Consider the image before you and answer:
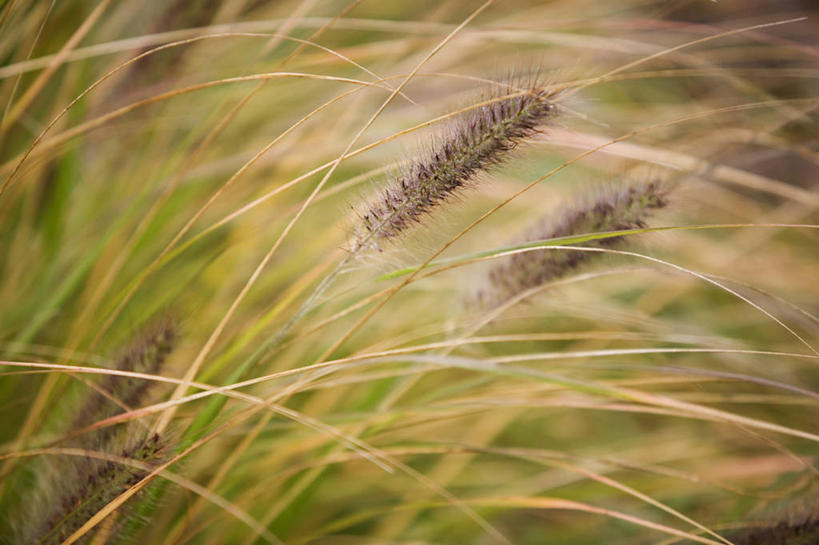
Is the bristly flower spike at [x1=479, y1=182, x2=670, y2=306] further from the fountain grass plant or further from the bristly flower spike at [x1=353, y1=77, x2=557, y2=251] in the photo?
the bristly flower spike at [x1=353, y1=77, x2=557, y2=251]

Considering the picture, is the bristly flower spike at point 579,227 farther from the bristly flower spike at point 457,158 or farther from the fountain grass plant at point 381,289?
the bristly flower spike at point 457,158

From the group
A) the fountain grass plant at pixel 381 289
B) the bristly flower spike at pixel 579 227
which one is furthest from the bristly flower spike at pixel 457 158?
the bristly flower spike at pixel 579 227

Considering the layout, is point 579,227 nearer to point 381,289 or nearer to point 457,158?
point 457,158

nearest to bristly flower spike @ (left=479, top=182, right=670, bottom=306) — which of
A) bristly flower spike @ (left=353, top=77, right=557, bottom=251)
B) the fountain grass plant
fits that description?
the fountain grass plant

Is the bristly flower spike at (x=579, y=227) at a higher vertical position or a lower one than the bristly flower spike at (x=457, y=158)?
lower

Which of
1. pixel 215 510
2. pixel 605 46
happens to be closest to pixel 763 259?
pixel 605 46

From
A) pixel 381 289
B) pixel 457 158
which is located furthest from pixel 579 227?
pixel 381 289

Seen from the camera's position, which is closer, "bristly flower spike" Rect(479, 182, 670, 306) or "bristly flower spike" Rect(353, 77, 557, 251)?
"bristly flower spike" Rect(353, 77, 557, 251)

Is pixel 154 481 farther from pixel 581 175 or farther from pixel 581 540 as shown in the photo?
pixel 581 175
